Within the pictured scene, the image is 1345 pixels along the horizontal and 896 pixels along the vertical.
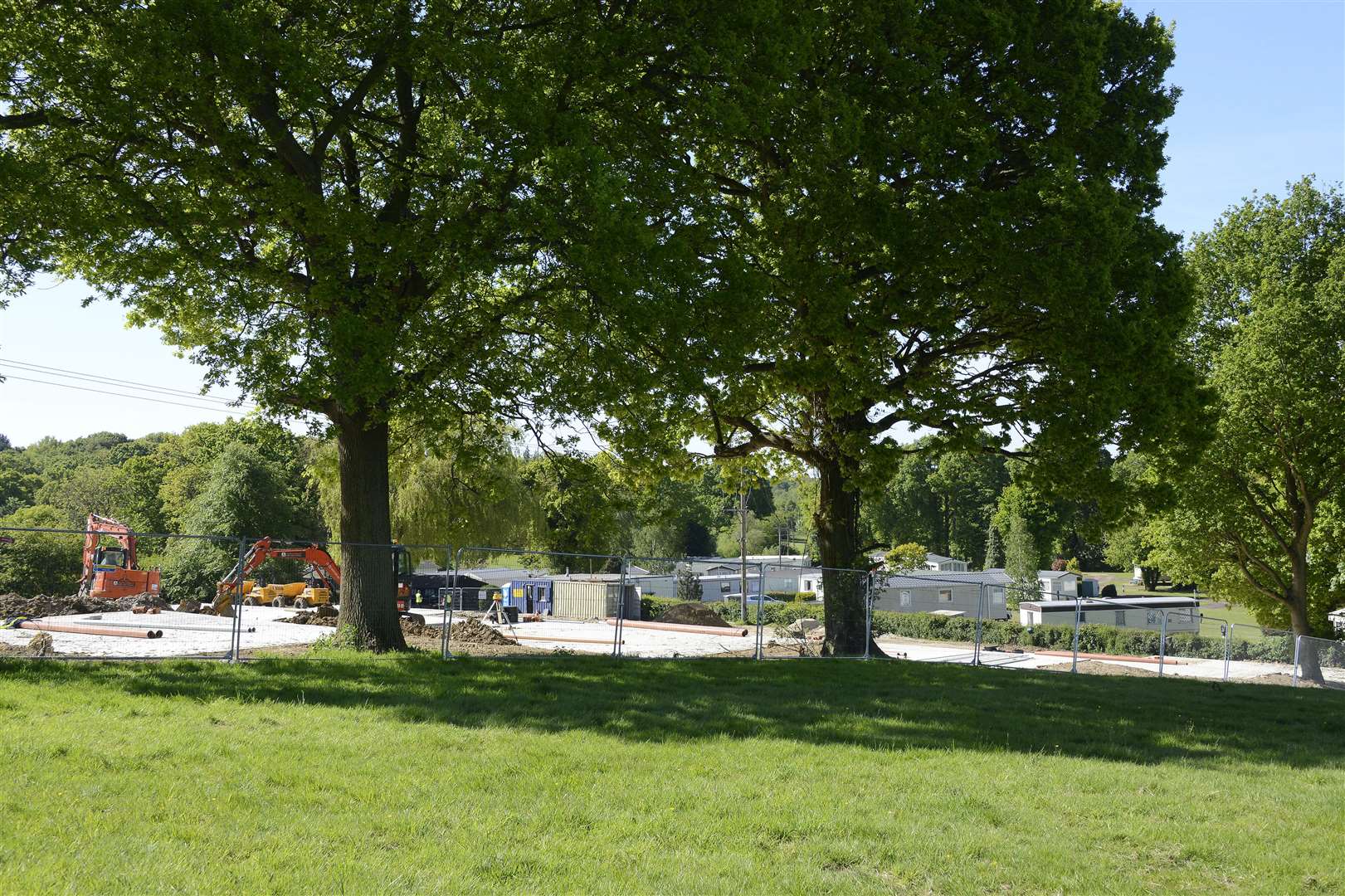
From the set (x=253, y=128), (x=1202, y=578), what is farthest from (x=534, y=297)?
(x=1202, y=578)

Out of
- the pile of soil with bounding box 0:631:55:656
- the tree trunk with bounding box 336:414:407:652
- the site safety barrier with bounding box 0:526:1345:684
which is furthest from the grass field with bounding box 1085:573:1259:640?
the pile of soil with bounding box 0:631:55:656

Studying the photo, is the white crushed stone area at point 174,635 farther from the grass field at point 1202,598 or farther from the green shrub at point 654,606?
the grass field at point 1202,598

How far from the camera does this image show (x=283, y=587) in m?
34.3

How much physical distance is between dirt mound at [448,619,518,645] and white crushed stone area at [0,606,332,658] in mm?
2669

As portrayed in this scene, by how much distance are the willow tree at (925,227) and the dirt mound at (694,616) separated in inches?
715

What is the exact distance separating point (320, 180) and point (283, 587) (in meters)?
22.9

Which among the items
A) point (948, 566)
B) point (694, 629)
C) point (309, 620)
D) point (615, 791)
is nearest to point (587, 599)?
point (694, 629)

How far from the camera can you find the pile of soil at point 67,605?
78.3ft

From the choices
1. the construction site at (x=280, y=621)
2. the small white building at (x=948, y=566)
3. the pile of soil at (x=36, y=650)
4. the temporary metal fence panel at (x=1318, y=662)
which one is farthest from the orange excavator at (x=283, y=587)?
the small white building at (x=948, y=566)

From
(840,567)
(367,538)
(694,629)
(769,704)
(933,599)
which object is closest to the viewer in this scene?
(769,704)

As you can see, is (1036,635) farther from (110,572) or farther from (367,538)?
(110,572)

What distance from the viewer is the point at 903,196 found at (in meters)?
17.4

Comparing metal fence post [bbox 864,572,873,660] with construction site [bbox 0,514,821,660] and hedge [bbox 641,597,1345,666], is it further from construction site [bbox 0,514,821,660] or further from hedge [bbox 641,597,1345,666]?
hedge [bbox 641,597,1345,666]

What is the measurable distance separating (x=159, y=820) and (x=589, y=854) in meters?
2.51
